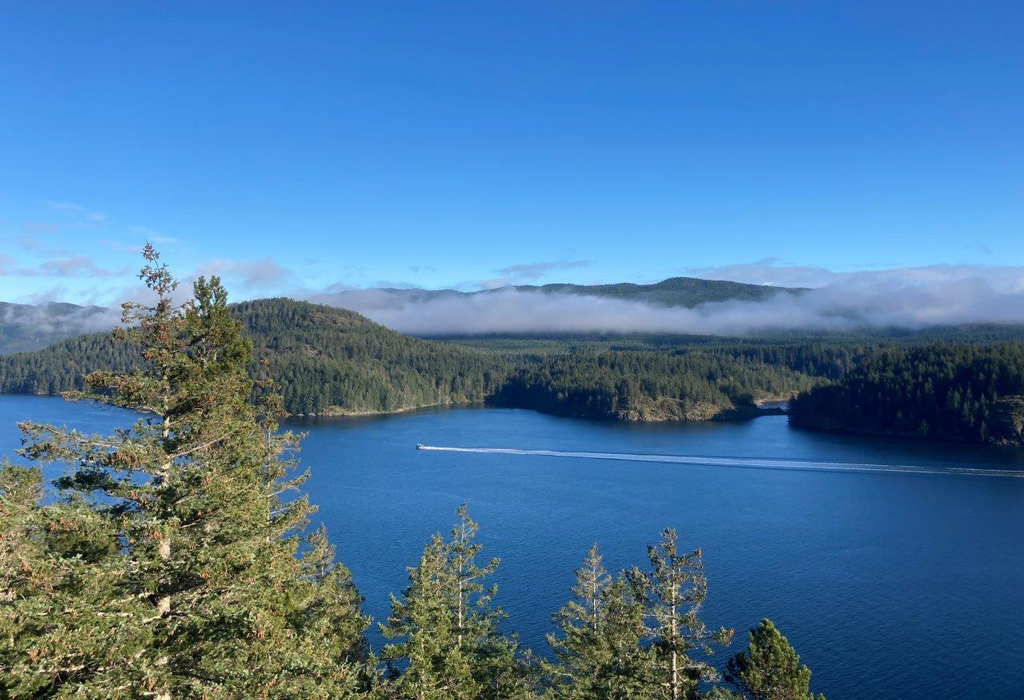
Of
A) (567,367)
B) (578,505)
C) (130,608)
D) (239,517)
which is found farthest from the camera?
(567,367)

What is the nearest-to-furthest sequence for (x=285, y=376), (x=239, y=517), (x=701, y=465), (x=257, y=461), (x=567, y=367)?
(x=239, y=517) → (x=257, y=461) → (x=701, y=465) → (x=285, y=376) → (x=567, y=367)

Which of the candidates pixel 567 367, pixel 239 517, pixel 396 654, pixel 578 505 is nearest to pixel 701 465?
pixel 578 505

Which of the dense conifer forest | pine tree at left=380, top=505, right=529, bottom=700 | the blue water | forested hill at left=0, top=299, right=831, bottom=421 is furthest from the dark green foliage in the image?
the dense conifer forest

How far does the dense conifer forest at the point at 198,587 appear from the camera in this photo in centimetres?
640

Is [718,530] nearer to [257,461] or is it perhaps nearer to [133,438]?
[257,461]

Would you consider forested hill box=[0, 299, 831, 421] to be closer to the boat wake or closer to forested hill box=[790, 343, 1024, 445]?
forested hill box=[790, 343, 1024, 445]

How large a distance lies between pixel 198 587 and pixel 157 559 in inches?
24.6

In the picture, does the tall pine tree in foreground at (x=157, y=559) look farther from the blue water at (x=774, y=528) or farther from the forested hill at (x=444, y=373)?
the forested hill at (x=444, y=373)

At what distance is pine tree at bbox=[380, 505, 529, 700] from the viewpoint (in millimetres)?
12281

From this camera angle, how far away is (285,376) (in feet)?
365

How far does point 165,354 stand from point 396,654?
741cm

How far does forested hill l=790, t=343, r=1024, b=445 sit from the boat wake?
810 inches

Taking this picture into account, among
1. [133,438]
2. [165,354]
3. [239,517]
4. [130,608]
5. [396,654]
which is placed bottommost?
[396,654]

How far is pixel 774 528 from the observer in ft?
130
